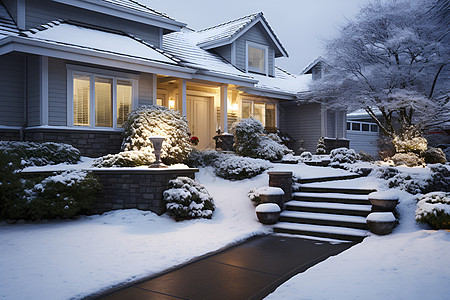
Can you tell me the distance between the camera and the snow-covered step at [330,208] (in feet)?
26.4

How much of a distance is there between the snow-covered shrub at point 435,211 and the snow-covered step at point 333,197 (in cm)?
135

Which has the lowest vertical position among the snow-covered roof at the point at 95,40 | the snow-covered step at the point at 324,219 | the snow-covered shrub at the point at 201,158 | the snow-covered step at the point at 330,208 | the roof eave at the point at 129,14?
the snow-covered step at the point at 324,219

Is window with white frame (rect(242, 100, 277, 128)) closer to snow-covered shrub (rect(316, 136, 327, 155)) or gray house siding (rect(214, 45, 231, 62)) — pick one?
gray house siding (rect(214, 45, 231, 62))

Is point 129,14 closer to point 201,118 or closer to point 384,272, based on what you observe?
point 201,118

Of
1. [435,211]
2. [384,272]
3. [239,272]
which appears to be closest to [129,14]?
[239,272]

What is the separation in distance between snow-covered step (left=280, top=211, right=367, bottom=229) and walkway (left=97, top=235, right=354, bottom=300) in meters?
0.88

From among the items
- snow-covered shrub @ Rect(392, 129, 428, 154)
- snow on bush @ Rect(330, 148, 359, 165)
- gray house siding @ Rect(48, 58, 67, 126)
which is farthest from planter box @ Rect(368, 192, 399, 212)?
gray house siding @ Rect(48, 58, 67, 126)

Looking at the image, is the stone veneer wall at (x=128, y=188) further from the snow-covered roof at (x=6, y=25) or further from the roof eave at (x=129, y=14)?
the roof eave at (x=129, y=14)

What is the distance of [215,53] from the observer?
1850 cm

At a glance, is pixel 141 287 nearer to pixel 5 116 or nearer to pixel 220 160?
pixel 220 160

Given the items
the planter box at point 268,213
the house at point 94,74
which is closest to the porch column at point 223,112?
the house at point 94,74

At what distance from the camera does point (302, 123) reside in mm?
20281

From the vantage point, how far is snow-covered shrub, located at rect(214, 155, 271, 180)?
1073 centimetres

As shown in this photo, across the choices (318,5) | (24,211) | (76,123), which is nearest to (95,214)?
(24,211)
